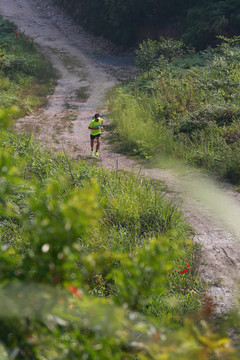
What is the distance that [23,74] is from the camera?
57.7 feet

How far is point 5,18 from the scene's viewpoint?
2567cm

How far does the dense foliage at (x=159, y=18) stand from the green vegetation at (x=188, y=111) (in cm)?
182

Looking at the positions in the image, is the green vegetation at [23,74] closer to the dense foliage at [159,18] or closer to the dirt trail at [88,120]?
the dirt trail at [88,120]

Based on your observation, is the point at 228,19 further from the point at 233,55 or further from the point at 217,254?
the point at 217,254

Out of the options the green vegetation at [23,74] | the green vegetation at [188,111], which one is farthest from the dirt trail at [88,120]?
the green vegetation at [188,111]

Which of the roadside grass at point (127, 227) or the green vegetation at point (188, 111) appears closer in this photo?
the roadside grass at point (127, 227)

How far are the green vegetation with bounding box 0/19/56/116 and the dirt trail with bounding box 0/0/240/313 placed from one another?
58 cm

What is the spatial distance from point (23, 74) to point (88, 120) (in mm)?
Answer: 6129

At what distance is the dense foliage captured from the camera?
1644 cm

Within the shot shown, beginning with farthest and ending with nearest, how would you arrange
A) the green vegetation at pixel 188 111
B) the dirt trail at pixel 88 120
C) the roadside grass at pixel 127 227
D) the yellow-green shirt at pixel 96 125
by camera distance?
the yellow-green shirt at pixel 96 125 → the green vegetation at pixel 188 111 → the dirt trail at pixel 88 120 → the roadside grass at pixel 127 227

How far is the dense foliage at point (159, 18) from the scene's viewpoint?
16.4 m

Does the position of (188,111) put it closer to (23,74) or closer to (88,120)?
(88,120)

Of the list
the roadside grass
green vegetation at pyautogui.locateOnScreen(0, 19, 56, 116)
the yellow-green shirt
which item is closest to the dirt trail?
the roadside grass

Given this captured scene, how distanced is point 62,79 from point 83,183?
13247mm
